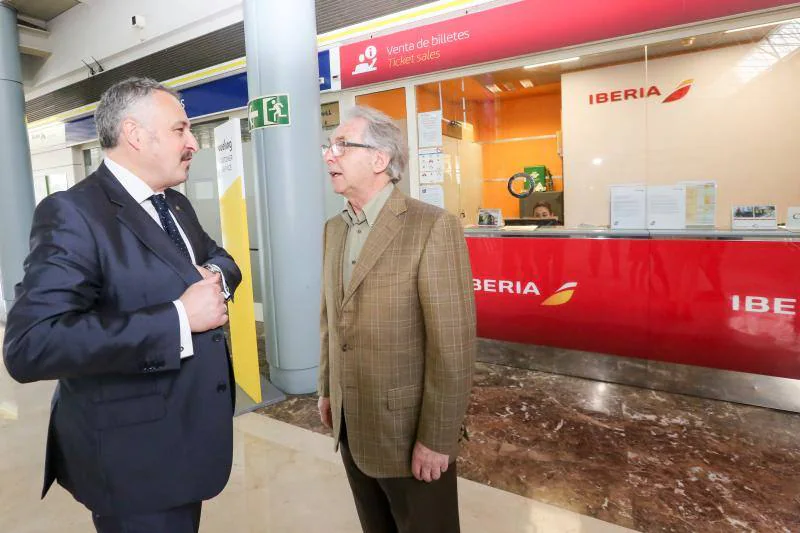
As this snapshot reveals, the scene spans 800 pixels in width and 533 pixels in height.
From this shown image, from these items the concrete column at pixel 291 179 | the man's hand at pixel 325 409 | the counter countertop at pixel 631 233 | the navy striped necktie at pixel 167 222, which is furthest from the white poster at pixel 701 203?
the navy striped necktie at pixel 167 222

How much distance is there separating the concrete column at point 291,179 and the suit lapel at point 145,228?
253 centimetres

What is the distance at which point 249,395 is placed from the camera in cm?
380

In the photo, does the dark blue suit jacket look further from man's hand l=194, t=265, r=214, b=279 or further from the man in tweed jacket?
the man in tweed jacket

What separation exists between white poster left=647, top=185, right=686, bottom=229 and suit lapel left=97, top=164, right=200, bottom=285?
3.57m

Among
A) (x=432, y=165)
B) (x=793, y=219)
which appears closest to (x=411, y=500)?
(x=793, y=219)

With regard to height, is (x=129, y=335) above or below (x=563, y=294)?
above

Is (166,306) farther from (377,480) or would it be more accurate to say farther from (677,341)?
(677,341)

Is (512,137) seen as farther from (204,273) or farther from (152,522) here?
(152,522)

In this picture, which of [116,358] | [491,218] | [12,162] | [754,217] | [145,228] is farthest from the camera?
[12,162]

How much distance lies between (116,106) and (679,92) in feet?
14.0

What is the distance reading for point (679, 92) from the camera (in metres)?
4.08

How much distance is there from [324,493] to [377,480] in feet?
3.71

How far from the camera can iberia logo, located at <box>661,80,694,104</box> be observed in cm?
406

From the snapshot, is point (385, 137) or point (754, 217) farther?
point (754, 217)
